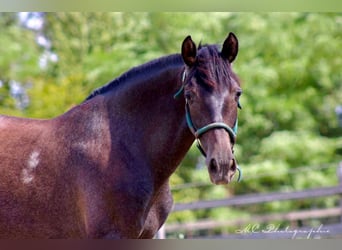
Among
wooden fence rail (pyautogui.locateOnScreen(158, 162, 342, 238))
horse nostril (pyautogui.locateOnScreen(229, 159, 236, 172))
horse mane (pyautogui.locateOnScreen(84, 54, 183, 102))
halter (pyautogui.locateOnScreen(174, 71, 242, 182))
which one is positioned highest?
horse mane (pyautogui.locateOnScreen(84, 54, 183, 102))

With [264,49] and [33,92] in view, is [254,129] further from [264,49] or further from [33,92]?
[33,92]

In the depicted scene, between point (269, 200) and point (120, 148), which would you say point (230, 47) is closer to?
point (120, 148)

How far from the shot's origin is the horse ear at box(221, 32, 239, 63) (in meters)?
2.70

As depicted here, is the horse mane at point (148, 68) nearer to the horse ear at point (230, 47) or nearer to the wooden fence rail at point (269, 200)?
the horse ear at point (230, 47)

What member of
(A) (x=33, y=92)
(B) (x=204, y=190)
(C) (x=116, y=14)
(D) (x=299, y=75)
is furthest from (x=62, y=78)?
(D) (x=299, y=75)

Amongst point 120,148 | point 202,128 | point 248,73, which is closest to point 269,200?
point 248,73

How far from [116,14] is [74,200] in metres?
7.73

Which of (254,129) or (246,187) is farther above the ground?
(254,129)

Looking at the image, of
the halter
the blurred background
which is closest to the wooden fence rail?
the blurred background

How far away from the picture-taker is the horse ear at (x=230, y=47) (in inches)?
106

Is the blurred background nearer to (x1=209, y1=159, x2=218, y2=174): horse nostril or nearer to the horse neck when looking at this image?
the horse neck

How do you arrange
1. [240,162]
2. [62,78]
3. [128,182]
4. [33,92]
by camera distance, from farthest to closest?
[240,162] < [62,78] < [33,92] < [128,182]

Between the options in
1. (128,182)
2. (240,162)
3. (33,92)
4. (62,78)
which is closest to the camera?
(128,182)

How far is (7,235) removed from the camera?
9.30ft
